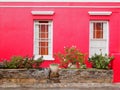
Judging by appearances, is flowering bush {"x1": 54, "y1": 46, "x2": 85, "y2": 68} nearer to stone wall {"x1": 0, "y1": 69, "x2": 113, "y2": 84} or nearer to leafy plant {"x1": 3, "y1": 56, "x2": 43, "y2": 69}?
leafy plant {"x1": 3, "y1": 56, "x2": 43, "y2": 69}

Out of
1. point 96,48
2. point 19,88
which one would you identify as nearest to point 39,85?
point 19,88

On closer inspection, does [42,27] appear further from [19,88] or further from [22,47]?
[19,88]

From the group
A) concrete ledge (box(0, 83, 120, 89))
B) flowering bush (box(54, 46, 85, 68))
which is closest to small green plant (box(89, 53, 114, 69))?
flowering bush (box(54, 46, 85, 68))

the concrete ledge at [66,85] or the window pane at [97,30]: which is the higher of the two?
the window pane at [97,30]

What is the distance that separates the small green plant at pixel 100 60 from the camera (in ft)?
77.3

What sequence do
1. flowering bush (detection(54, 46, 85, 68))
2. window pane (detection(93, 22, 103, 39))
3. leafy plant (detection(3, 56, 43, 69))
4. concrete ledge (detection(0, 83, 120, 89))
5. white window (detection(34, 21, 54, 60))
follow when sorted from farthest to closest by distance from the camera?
window pane (detection(93, 22, 103, 39)) < white window (detection(34, 21, 54, 60)) < flowering bush (detection(54, 46, 85, 68)) < leafy plant (detection(3, 56, 43, 69)) < concrete ledge (detection(0, 83, 120, 89))

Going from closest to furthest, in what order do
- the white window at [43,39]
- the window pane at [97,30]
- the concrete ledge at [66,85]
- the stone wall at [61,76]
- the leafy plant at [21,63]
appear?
1. the concrete ledge at [66,85]
2. the stone wall at [61,76]
3. the leafy plant at [21,63]
4. the white window at [43,39]
5. the window pane at [97,30]

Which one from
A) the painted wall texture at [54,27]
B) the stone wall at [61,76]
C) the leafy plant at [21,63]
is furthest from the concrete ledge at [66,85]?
the painted wall texture at [54,27]

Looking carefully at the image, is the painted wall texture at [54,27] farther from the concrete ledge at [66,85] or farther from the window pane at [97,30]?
the concrete ledge at [66,85]

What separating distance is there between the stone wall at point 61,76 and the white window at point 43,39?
9.74 feet

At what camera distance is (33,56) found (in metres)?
24.8

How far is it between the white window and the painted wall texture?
27cm

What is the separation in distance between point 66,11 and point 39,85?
5488mm

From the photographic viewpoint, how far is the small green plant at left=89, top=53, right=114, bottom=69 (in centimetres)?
2356
